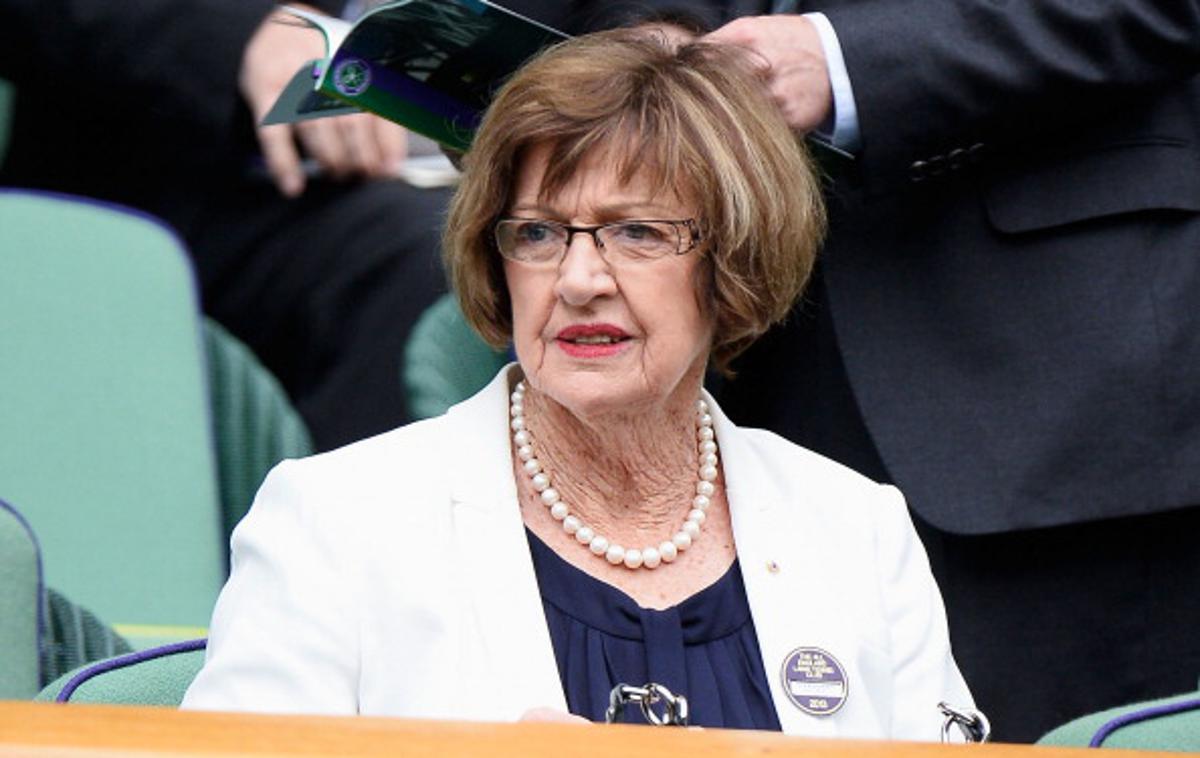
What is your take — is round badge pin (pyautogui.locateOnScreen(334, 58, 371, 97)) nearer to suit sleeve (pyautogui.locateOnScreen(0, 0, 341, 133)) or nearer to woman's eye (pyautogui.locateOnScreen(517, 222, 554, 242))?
woman's eye (pyautogui.locateOnScreen(517, 222, 554, 242))

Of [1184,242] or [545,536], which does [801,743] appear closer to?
[545,536]

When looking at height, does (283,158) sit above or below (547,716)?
below

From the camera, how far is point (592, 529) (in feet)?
7.79

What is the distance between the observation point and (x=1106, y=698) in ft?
9.66

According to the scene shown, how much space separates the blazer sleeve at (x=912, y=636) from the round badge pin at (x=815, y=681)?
99 millimetres

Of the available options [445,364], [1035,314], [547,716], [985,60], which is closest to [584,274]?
[547,716]

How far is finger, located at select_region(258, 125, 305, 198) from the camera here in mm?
3349

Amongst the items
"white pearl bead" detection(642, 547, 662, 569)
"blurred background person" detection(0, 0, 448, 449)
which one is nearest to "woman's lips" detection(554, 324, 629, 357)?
"white pearl bead" detection(642, 547, 662, 569)

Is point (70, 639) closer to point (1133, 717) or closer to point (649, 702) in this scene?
point (649, 702)

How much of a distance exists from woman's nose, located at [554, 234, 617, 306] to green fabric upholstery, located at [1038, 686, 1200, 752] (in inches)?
24.9

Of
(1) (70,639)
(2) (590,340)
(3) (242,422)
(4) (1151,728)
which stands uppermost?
(2) (590,340)

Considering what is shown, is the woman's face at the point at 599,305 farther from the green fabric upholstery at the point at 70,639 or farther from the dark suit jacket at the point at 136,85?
the dark suit jacket at the point at 136,85

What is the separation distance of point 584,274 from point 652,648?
37cm

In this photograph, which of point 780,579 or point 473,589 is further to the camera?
point 780,579
